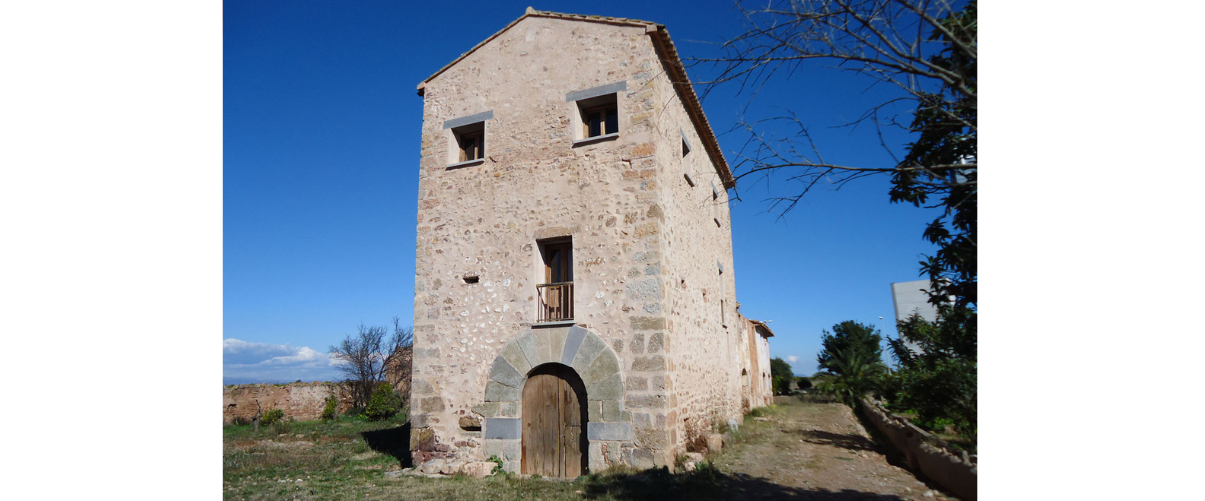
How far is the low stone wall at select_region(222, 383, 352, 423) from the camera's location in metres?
17.8

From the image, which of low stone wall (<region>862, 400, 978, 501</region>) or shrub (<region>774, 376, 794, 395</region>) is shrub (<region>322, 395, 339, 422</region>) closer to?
low stone wall (<region>862, 400, 978, 501</region>)

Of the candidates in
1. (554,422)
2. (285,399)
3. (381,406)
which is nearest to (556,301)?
(554,422)

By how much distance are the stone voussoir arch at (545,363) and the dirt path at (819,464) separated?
182 centimetres

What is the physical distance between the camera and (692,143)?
34.6ft

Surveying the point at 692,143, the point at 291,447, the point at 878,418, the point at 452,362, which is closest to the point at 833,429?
the point at 878,418

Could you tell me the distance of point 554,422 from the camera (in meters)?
7.67

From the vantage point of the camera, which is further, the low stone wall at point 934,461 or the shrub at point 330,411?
the shrub at point 330,411

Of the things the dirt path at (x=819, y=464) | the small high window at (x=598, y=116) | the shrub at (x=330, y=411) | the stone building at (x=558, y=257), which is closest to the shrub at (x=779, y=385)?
the dirt path at (x=819, y=464)

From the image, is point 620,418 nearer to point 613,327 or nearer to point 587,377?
point 587,377

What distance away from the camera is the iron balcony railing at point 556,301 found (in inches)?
313

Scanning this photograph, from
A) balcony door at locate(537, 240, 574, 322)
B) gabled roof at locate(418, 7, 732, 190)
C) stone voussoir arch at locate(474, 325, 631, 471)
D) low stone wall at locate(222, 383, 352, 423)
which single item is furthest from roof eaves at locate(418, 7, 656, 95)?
low stone wall at locate(222, 383, 352, 423)

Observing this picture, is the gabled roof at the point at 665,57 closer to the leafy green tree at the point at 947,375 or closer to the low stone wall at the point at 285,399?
the leafy green tree at the point at 947,375

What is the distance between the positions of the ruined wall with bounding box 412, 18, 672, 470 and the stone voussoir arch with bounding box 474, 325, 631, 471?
128 millimetres
